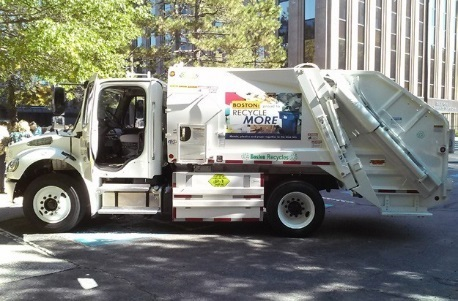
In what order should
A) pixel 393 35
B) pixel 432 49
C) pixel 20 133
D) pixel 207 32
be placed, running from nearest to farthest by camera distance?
pixel 20 133 → pixel 207 32 → pixel 393 35 → pixel 432 49

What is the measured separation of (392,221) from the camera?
8.93m

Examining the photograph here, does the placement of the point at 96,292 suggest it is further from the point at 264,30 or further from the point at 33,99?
the point at 33,99

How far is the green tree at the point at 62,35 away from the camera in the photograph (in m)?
9.95

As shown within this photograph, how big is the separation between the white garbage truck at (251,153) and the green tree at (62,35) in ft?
9.98

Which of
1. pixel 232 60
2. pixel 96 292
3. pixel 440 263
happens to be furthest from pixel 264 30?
pixel 96 292

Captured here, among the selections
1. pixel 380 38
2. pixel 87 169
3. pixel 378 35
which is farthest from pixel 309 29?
pixel 87 169

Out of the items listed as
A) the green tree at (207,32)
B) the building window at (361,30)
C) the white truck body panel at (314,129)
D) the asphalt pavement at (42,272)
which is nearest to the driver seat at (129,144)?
the white truck body panel at (314,129)

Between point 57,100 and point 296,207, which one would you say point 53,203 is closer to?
point 57,100

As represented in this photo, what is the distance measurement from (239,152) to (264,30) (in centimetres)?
1435

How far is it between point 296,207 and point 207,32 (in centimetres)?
1289

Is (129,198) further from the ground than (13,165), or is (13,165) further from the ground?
(13,165)

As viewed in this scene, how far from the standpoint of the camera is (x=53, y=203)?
7.45m

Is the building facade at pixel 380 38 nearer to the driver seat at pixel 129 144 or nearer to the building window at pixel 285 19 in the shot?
the building window at pixel 285 19

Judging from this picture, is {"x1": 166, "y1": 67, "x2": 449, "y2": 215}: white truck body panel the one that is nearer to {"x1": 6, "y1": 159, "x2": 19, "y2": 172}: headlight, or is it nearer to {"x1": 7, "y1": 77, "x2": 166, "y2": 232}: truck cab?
{"x1": 7, "y1": 77, "x2": 166, "y2": 232}: truck cab
